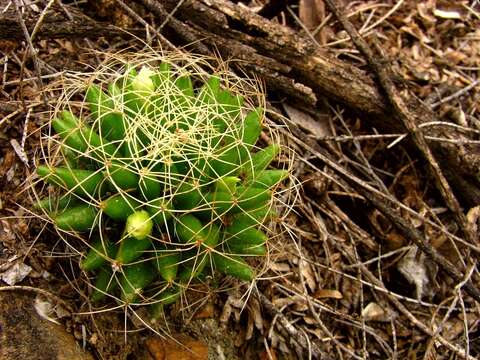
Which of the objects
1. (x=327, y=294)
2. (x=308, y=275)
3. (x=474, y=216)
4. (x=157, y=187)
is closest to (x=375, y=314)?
(x=327, y=294)

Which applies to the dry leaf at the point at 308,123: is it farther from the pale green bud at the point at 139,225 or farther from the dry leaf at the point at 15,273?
the dry leaf at the point at 15,273

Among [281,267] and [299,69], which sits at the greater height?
[299,69]

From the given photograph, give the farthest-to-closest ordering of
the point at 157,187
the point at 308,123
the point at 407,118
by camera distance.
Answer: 1. the point at 308,123
2. the point at 407,118
3. the point at 157,187

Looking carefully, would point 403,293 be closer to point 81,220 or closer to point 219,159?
point 219,159

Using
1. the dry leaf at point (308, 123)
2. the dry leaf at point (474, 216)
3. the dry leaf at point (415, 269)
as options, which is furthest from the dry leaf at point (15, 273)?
the dry leaf at point (474, 216)

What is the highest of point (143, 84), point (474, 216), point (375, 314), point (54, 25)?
point (143, 84)

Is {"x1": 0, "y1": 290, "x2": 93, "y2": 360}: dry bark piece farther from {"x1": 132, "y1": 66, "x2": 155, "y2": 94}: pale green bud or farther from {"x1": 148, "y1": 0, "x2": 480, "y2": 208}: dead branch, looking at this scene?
{"x1": 148, "y1": 0, "x2": 480, "y2": 208}: dead branch

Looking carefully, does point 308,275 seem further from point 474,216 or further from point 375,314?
point 474,216
